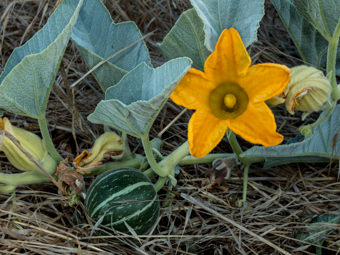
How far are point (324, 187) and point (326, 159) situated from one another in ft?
0.27

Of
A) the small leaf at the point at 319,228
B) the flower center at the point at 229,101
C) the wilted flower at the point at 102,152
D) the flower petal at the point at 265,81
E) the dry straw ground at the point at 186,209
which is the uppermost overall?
the flower petal at the point at 265,81

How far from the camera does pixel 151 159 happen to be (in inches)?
43.7

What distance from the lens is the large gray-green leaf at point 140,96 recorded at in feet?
3.00

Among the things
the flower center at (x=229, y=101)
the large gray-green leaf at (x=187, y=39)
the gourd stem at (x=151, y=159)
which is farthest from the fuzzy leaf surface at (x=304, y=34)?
the gourd stem at (x=151, y=159)

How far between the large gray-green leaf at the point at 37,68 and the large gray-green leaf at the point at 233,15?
0.32m

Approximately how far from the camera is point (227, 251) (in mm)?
1169

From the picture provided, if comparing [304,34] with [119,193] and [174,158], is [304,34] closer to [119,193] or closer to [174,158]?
[174,158]

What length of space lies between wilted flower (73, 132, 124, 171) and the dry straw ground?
0.12m

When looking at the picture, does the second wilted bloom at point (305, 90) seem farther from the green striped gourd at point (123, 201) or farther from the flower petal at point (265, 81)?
the green striped gourd at point (123, 201)

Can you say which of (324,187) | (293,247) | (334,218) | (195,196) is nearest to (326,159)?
(324,187)

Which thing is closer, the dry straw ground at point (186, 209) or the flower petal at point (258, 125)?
the flower petal at point (258, 125)

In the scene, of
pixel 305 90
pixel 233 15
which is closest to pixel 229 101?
pixel 305 90

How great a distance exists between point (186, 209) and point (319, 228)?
36 centimetres

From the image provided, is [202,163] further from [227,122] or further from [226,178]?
[227,122]
